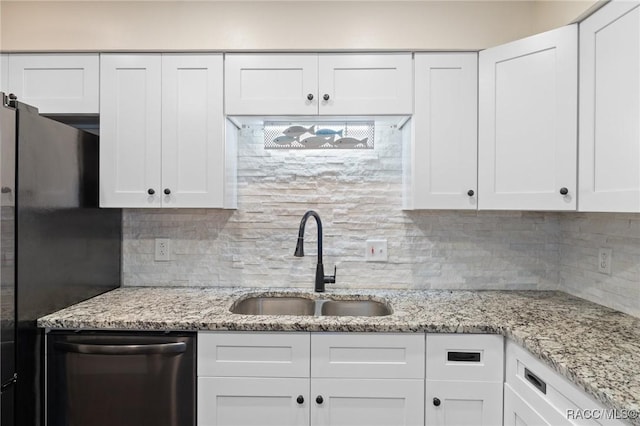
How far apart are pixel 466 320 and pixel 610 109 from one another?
955mm

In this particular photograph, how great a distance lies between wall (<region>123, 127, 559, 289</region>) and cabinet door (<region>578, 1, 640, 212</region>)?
2.11 feet

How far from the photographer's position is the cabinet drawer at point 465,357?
1.48m

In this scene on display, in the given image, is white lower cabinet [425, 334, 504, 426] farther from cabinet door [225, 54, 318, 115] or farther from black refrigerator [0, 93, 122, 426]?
black refrigerator [0, 93, 122, 426]

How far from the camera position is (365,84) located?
1816 millimetres

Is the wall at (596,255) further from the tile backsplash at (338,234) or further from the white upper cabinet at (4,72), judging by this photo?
the white upper cabinet at (4,72)

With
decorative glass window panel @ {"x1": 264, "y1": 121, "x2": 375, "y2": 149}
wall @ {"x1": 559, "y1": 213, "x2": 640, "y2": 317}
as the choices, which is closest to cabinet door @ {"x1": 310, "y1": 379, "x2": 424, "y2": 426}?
wall @ {"x1": 559, "y1": 213, "x2": 640, "y2": 317}

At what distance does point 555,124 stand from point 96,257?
2.24m

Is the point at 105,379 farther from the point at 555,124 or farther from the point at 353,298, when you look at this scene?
the point at 555,124

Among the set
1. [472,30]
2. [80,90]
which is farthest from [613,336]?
[80,90]

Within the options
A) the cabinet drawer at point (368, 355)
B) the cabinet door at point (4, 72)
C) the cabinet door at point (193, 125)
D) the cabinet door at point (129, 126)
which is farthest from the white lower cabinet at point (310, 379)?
the cabinet door at point (4, 72)

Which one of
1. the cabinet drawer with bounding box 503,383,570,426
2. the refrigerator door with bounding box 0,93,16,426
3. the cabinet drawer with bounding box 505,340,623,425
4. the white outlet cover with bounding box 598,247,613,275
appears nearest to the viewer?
the cabinet drawer with bounding box 505,340,623,425

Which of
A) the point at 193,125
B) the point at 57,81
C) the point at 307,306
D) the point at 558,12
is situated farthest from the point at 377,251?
the point at 57,81

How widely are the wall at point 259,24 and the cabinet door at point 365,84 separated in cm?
7

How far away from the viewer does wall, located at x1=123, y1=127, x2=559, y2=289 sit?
2.11m
